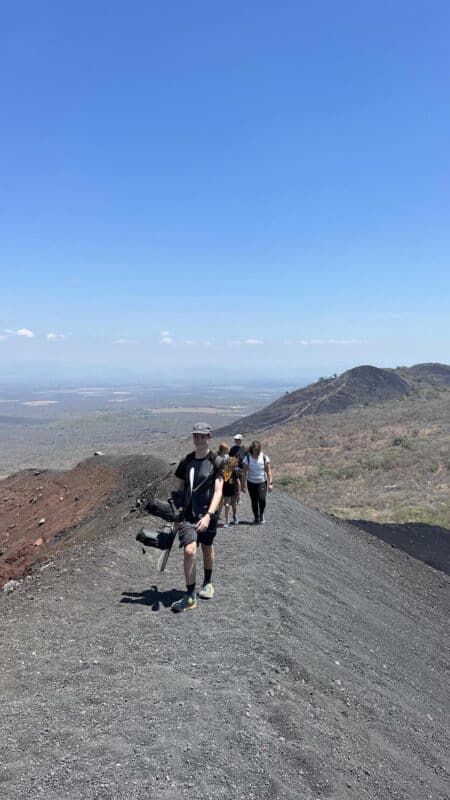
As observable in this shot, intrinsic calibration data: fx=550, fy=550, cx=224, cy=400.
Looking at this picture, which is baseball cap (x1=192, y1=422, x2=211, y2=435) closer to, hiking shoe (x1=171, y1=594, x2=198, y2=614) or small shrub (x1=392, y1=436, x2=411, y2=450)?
hiking shoe (x1=171, y1=594, x2=198, y2=614)

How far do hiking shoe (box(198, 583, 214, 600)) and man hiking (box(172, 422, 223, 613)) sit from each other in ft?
1.17

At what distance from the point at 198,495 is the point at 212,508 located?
0.77 feet

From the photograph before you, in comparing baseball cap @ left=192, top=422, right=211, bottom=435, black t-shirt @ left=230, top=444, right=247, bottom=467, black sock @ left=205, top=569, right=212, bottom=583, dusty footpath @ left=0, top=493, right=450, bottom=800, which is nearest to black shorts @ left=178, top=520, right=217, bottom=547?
black sock @ left=205, top=569, right=212, bottom=583

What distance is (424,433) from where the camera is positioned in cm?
3331

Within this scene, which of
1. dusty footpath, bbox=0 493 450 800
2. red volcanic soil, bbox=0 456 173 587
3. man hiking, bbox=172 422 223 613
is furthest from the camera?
red volcanic soil, bbox=0 456 173 587

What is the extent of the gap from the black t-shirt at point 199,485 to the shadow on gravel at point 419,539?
35.1ft

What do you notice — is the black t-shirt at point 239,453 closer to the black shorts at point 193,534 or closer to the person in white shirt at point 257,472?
the person in white shirt at point 257,472

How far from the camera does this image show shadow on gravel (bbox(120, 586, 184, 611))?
6.76m

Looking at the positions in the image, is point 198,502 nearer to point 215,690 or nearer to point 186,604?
point 186,604

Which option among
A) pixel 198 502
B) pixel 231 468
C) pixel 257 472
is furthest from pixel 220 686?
pixel 257 472

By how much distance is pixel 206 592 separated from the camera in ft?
22.5

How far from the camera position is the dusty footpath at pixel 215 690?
3.80 metres

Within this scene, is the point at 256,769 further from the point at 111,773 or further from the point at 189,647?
the point at 189,647

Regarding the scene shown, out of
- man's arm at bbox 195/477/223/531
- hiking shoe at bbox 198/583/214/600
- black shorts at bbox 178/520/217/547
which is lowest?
hiking shoe at bbox 198/583/214/600
